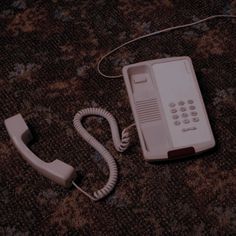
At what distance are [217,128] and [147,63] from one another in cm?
20

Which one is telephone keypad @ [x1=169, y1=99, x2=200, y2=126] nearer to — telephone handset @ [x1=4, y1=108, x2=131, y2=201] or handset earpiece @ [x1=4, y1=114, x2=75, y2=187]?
telephone handset @ [x1=4, y1=108, x2=131, y2=201]

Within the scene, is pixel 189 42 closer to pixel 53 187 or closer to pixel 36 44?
pixel 36 44

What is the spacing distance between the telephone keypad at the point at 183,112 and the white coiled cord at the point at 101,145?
10 centimetres

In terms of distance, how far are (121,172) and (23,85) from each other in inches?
12.0

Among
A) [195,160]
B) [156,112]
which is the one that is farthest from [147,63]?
[195,160]

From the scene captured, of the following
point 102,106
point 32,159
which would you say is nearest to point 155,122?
point 102,106

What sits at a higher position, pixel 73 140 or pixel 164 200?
pixel 73 140

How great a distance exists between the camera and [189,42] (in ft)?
3.24

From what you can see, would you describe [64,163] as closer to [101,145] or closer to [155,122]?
[101,145]

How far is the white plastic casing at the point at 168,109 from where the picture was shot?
810mm

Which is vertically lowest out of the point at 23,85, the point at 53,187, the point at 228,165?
the point at 228,165

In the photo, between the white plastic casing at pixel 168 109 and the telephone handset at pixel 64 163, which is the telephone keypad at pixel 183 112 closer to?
the white plastic casing at pixel 168 109

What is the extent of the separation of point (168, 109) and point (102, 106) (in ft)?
0.51

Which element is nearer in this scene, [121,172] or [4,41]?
[121,172]
